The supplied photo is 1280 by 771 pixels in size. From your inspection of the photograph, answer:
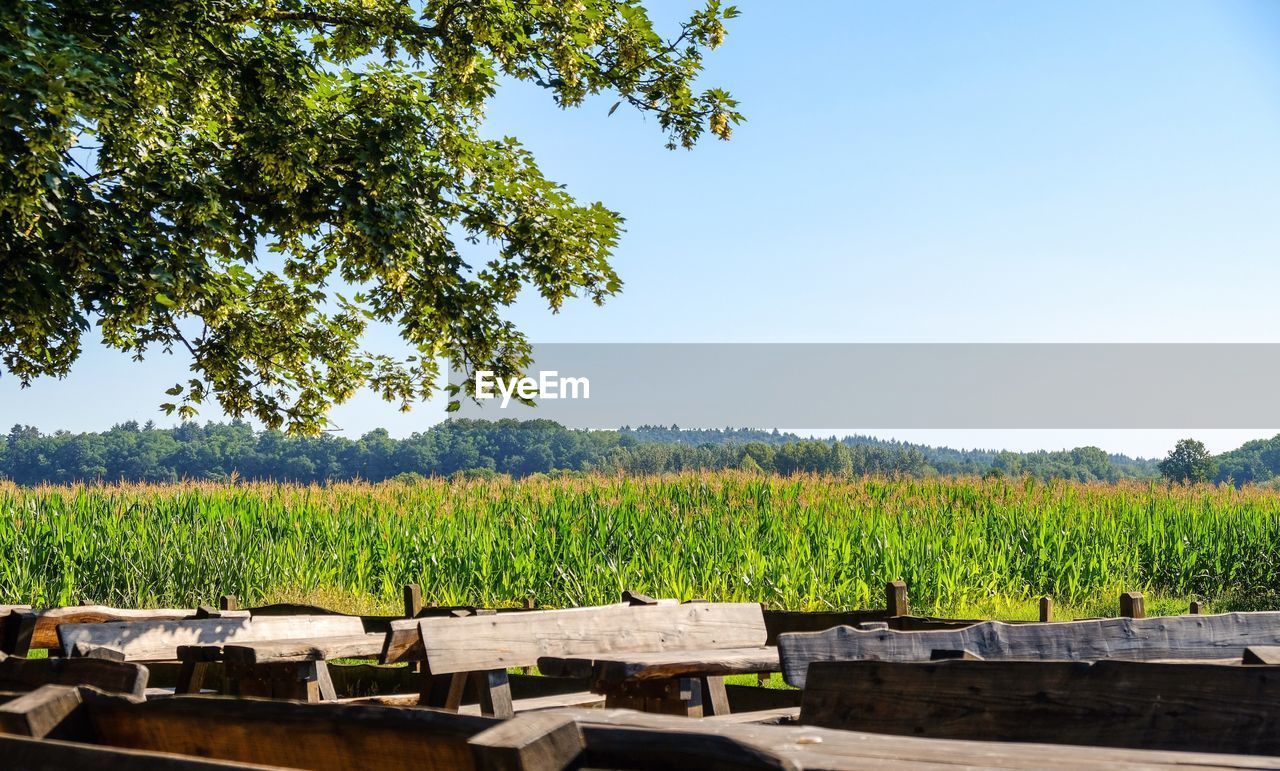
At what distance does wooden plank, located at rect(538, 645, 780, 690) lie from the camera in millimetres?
4715

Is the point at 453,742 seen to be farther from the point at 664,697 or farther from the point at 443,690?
the point at 443,690

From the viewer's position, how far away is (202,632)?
6.99 metres

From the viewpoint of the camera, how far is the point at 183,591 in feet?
48.0

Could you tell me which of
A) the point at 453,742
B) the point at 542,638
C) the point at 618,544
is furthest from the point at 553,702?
the point at 618,544

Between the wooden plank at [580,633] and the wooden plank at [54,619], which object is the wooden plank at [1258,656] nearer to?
the wooden plank at [580,633]

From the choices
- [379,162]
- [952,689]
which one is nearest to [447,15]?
[379,162]

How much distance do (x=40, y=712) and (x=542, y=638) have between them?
246 centimetres

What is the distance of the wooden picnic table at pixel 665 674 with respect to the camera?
4.76 meters

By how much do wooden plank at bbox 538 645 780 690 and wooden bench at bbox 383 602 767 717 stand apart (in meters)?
0.17

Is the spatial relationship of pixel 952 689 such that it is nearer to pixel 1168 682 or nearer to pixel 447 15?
pixel 1168 682

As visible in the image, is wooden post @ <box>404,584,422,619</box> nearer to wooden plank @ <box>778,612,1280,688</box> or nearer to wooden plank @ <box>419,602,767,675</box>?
wooden plank @ <box>419,602,767,675</box>

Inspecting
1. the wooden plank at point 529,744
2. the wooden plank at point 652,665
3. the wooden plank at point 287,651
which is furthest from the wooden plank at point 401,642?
the wooden plank at point 529,744

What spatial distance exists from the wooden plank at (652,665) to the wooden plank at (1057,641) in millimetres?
720

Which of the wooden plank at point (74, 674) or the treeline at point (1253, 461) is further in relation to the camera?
the treeline at point (1253, 461)
